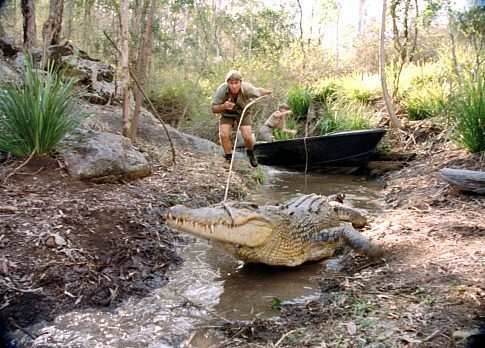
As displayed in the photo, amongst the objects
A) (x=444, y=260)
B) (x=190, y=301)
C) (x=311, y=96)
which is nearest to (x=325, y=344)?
(x=190, y=301)

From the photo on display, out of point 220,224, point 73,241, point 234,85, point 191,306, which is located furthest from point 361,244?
point 234,85

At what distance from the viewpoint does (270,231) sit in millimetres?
3512

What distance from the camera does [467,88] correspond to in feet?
20.6

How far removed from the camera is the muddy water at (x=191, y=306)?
8.14 feet

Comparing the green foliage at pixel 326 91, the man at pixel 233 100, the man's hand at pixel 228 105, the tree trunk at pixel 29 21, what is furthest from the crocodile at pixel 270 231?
the green foliage at pixel 326 91

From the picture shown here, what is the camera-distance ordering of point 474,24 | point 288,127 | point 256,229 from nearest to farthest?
point 256,229, point 474,24, point 288,127

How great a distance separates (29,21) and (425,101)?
30.1ft

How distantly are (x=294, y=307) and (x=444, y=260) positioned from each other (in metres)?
1.14

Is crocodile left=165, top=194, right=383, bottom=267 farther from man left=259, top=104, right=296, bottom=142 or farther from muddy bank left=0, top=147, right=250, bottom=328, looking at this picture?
man left=259, top=104, right=296, bottom=142

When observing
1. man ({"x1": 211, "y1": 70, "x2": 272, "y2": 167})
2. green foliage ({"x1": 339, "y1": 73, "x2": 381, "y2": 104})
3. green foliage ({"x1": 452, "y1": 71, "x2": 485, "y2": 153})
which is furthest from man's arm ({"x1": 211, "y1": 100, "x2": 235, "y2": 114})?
green foliage ({"x1": 339, "y1": 73, "x2": 381, "y2": 104})

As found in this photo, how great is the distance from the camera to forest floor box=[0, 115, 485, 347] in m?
2.30

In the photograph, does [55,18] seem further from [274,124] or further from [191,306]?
[191,306]

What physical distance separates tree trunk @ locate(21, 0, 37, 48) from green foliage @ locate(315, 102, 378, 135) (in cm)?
730

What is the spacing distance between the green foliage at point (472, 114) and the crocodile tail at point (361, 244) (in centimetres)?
336
